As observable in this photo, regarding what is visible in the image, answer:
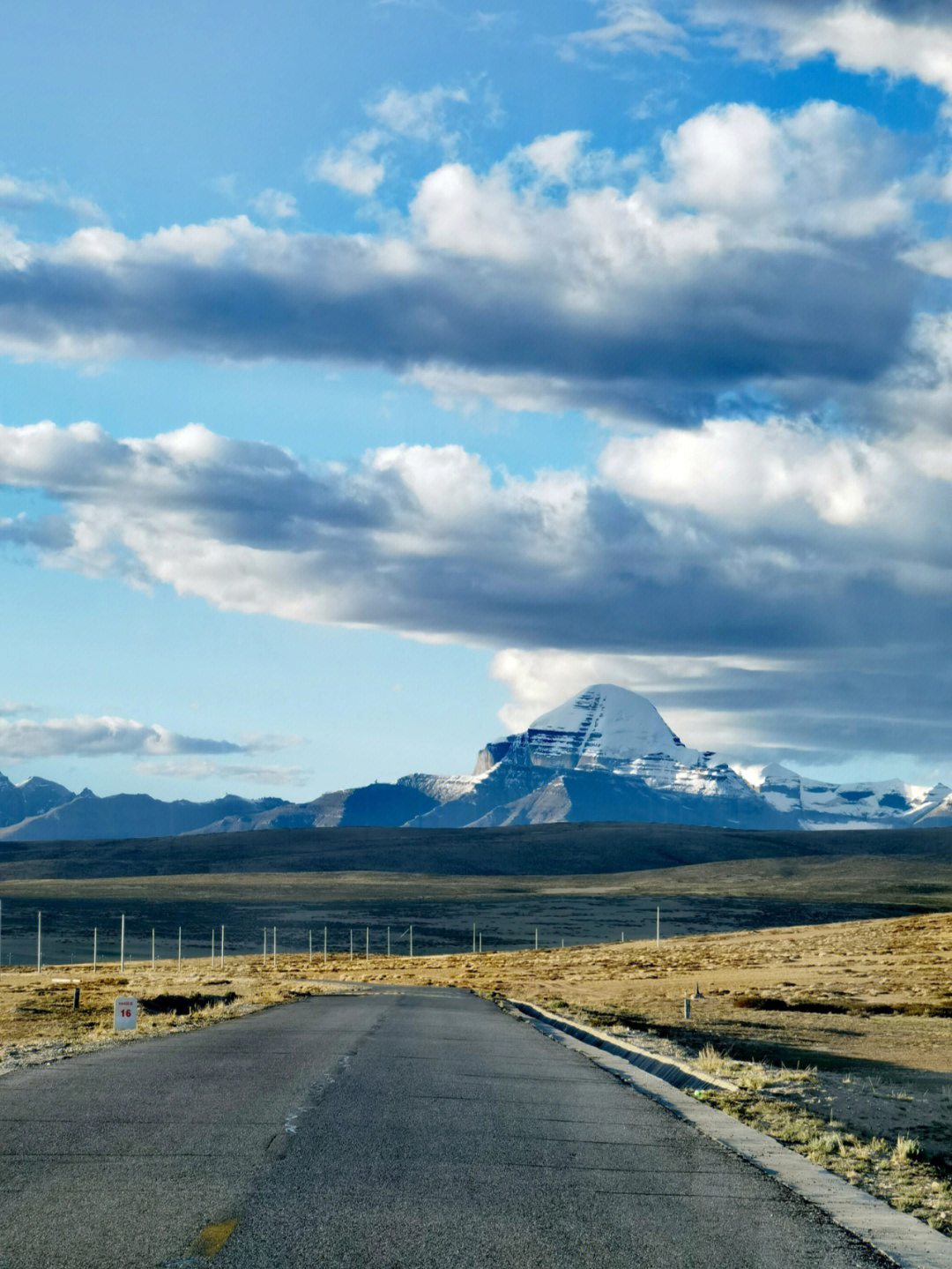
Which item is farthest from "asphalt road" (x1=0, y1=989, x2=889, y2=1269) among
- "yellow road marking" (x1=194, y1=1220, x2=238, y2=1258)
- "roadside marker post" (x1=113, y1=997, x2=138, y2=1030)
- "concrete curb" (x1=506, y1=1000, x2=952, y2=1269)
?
"roadside marker post" (x1=113, y1=997, x2=138, y2=1030)

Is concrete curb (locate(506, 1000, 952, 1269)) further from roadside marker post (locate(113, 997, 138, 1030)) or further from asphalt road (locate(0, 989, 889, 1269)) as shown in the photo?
roadside marker post (locate(113, 997, 138, 1030))

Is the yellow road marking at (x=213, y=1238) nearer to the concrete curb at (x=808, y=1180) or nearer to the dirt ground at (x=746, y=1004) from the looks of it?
the concrete curb at (x=808, y=1180)

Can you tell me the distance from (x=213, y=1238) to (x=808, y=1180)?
5195mm

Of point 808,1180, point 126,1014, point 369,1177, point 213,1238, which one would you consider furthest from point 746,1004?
point 213,1238

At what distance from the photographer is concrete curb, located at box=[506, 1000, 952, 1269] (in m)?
8.33

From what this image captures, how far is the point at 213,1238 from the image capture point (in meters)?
7.73

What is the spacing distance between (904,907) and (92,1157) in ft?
466

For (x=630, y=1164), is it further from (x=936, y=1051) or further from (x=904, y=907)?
(x=904, y=907)

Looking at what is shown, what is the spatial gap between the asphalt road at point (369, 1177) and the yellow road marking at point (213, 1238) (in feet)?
0.07

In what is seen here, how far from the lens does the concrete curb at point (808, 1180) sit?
328 inches

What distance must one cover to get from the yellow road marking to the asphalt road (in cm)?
2

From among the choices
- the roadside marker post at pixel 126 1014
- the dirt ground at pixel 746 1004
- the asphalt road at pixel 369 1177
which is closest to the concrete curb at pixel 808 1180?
the asphalt road at pixel 369 1177

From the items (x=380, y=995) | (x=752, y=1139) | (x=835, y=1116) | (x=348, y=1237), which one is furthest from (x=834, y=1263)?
(x=380, y=995)

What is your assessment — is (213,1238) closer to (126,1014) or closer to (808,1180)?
(808,1180)
